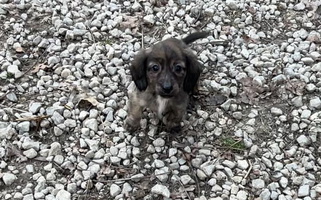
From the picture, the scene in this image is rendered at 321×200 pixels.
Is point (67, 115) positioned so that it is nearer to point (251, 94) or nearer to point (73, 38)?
point (73, 38)

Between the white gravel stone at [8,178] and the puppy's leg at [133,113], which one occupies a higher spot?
the puppy's leg at [133,113]

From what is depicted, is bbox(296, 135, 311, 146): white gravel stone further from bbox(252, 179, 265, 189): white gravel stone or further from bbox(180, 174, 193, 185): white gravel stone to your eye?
bbox(180, 174, 193, 185): white gravel stone

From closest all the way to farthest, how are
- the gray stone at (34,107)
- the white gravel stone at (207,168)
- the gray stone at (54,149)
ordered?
the white gravel stone at (207,168) → the gray stone at (54,149) → the gray stone at (34,107)

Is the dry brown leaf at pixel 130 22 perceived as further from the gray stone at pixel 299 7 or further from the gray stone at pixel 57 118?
the gray stone at pixel 299 7

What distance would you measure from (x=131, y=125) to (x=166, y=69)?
0.75m

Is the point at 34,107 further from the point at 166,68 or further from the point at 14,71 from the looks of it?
the point at 166,68

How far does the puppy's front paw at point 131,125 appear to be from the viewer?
539 centimetres

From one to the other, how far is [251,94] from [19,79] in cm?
249

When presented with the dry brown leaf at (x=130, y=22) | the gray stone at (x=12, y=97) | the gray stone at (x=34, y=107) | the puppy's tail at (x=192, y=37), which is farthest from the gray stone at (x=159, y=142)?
the dry brown leaf at (x=130, y=22)

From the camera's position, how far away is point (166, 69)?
4996 millimetres

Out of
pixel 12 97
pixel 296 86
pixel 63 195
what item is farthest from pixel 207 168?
pixel 12 97

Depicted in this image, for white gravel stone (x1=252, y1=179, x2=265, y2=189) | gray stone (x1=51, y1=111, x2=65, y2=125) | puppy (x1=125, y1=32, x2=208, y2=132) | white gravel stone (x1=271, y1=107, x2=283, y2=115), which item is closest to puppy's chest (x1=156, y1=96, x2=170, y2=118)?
puppy (x1=125, y1=32, x2=208, y2=132)

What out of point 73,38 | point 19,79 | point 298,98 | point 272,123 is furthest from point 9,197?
point 298,98

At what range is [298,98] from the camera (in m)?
5.85
